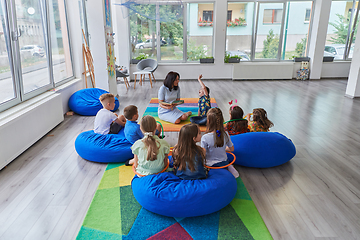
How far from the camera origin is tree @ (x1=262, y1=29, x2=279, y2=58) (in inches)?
385

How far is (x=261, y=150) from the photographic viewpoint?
10.3 ft

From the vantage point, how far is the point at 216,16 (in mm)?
9312

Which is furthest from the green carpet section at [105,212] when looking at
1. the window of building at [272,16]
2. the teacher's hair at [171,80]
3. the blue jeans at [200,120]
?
the window of building at [272,16]

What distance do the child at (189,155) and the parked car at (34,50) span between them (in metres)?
3.40

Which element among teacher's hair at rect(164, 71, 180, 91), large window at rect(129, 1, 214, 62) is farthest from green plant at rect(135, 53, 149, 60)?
teacher's hair at rect(164, 71, 180, 91)

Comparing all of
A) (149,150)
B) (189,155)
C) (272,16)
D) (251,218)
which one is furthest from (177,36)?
(251,218)

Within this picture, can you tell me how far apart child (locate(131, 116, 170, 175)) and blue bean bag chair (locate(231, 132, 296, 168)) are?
3.44 ft

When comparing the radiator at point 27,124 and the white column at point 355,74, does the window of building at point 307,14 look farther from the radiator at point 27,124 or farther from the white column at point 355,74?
the radiator at point 27,124

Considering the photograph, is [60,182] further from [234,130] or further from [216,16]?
[216,16]

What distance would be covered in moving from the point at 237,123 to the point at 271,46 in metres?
7.41

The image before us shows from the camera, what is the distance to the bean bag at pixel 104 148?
3.29 metres

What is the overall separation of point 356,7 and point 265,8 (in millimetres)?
3196

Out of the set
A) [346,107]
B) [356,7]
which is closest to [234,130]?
[346,107]

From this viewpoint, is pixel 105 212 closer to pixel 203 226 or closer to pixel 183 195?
pixel 183 195
